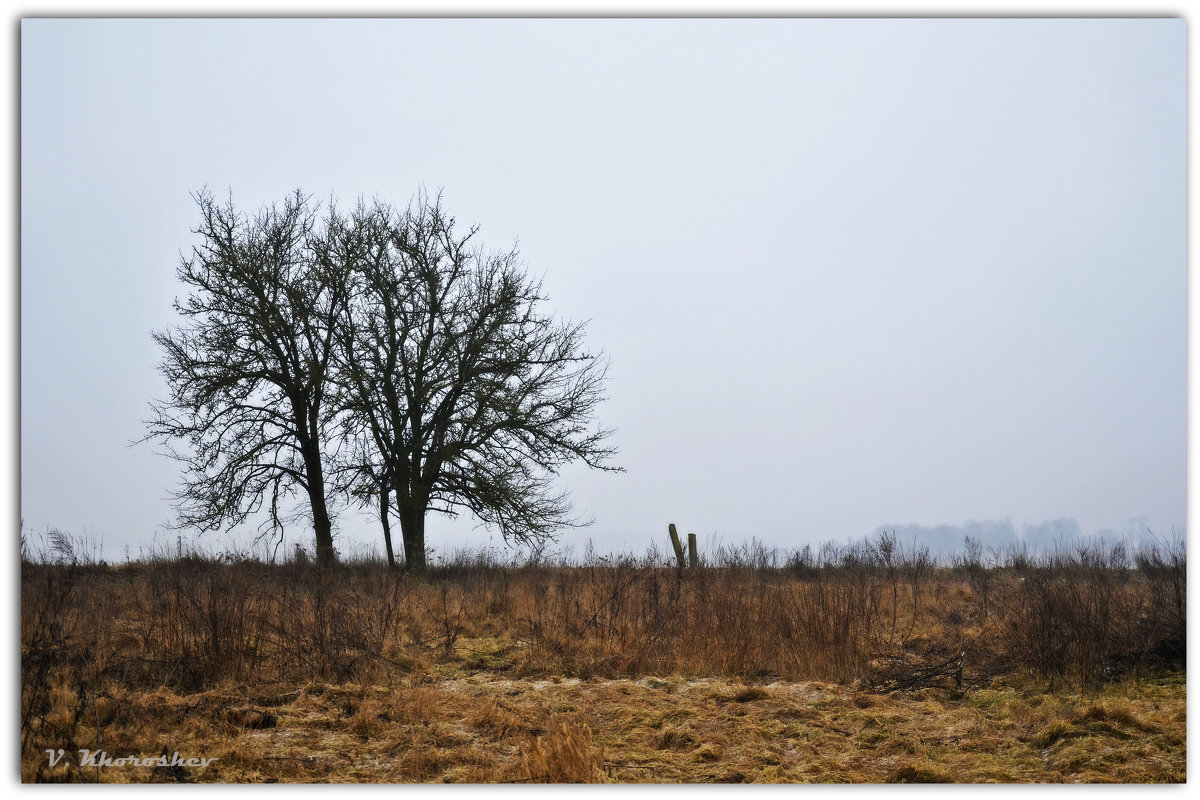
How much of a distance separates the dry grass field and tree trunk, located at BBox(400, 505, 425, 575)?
22.1 feet

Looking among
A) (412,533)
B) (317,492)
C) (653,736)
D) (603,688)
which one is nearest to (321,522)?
(317,492)

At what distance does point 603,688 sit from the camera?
682cm

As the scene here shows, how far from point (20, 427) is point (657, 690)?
210 inches

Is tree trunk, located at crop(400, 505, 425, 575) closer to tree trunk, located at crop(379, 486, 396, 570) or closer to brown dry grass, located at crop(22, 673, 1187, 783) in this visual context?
tree trunk, located at crop(379, 486, 396, 570)

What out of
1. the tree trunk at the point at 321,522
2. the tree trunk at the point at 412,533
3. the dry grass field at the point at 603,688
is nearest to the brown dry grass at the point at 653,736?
the dry grass field at the point at 603,688

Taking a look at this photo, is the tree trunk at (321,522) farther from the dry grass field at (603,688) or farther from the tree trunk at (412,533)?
the dry grass field at (603,688)

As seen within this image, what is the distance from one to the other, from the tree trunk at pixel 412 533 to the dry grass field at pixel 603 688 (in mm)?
6751

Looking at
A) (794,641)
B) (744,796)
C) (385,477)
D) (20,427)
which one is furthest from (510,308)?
(744,796)

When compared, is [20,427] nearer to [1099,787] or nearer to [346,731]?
[346,731]

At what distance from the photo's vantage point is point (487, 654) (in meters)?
8.77

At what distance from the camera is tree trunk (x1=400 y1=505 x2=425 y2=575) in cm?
1784

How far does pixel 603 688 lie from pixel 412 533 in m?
12.1

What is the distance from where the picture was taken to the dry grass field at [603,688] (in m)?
4.77

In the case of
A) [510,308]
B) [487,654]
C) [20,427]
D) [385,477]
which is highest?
[510,308]
